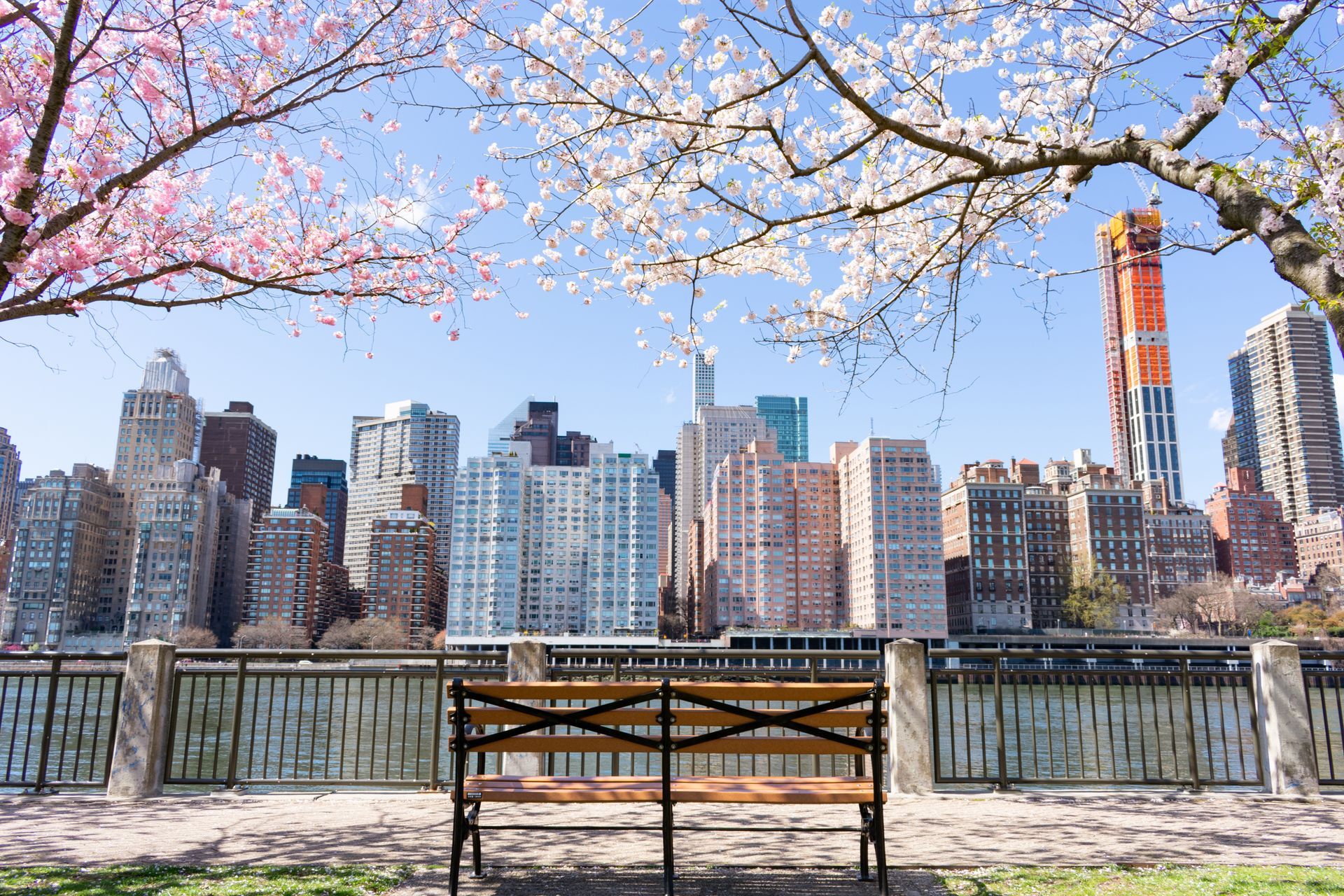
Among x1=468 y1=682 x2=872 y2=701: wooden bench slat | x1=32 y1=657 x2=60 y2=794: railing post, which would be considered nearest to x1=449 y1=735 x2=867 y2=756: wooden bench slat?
x1=468 y1=682 x2=872 y2=701: wooden bench slat

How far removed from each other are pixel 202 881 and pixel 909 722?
544 centimetres

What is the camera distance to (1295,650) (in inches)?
315

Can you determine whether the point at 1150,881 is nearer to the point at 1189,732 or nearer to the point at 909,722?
the point at 909,722

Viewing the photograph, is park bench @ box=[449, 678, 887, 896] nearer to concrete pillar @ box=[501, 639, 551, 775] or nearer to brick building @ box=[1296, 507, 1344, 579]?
concrete pillar @ box=[501, 639, 551, 775]

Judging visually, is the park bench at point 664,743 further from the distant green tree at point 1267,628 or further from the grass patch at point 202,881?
the distant green tree at point 1267,628

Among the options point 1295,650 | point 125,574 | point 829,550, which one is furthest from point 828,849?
point 125,574

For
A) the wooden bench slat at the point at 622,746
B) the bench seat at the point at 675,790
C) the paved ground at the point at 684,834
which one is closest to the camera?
the bench seat at the point at 675,790

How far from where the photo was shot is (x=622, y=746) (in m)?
5.12

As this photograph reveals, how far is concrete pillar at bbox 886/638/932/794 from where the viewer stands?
7734 mm

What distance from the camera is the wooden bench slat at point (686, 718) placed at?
485 cm

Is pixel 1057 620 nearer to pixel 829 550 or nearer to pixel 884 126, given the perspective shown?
pixel 829 550

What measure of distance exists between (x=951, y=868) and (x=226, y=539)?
170123 mm

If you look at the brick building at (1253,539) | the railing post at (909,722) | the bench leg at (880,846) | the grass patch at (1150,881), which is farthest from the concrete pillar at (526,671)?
the brick building at (1253,539)

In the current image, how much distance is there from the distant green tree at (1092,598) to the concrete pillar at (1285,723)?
409ft
